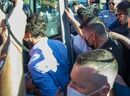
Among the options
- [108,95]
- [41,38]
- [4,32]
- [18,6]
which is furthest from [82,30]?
[108,95]

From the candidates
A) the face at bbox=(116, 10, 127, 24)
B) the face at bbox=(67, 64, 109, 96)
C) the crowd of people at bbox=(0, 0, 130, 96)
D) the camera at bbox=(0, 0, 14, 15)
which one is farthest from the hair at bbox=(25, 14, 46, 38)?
the face at bbox=(67, 64, 109, 96)

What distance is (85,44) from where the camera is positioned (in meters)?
3.94

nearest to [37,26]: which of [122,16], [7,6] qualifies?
[7,6]

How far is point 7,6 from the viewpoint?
2.59m

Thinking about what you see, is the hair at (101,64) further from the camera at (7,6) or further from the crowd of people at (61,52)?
the camera at (7,6)

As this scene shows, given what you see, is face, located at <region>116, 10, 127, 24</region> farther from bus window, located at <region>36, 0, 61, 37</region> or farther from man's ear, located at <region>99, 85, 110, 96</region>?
man's ear, located at <region>99, 85, 110, 96</region>

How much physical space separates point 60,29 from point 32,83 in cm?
53

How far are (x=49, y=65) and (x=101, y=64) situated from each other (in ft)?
4.48

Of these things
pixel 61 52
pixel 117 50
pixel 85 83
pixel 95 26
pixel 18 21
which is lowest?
pixel 117 50

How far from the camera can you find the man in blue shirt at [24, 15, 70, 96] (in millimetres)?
3340

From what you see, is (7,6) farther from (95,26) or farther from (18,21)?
(95,26)

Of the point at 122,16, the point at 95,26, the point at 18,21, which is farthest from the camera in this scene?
the point at 122,16

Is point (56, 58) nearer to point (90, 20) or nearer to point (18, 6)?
point (90, 20)

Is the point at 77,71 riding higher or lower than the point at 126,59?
higher
